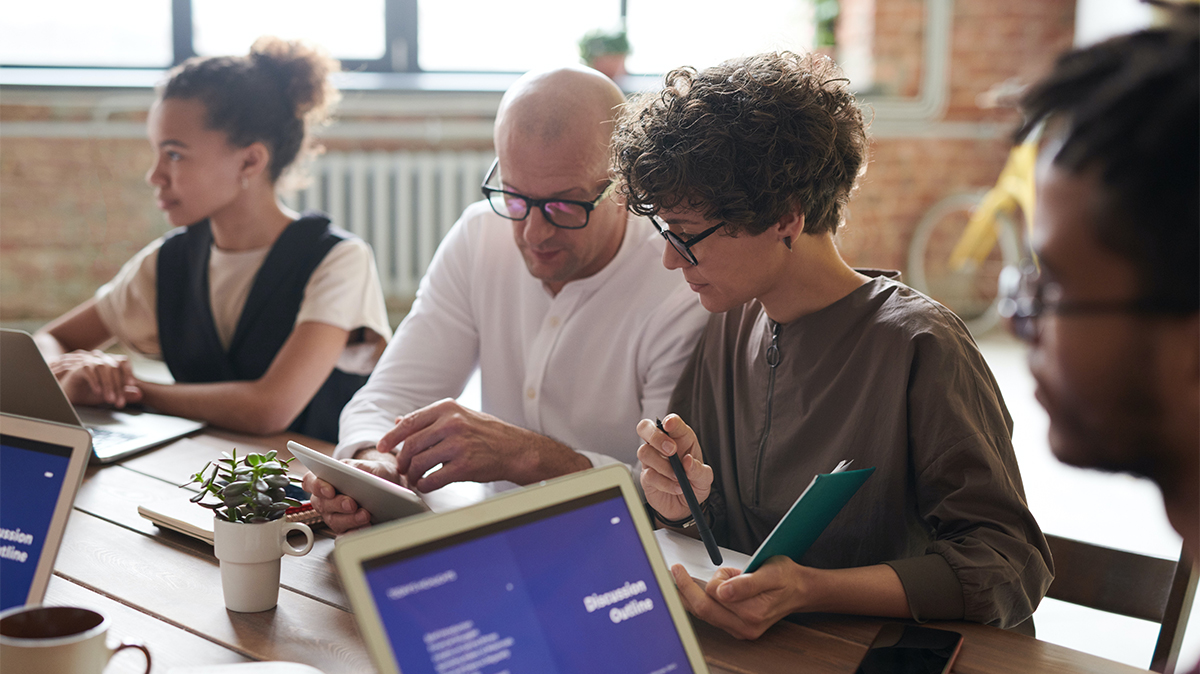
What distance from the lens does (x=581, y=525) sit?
75 centimetres

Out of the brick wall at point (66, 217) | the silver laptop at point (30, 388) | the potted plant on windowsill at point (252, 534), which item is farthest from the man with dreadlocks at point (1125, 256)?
the brick wall at point (66, 217)

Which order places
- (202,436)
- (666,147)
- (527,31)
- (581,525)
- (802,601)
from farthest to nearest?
(527,31)
(202,436)
(666,147)
(802,601)
(581,525)

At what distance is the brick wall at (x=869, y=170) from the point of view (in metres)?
4.38

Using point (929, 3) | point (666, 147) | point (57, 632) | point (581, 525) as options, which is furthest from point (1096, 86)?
point (929, 3)

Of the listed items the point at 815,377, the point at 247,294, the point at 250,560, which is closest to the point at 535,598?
the point at 250,560

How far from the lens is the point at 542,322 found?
1.75 meters

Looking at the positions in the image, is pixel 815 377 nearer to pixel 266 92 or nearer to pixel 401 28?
pixel 266 92

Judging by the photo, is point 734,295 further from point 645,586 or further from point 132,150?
point 132,150

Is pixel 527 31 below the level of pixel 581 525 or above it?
above

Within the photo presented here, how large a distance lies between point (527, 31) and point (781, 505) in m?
4.19

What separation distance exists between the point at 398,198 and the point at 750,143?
3.78m

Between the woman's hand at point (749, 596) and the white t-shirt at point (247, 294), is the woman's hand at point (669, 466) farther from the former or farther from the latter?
the white t-shirt at point (247, 294)

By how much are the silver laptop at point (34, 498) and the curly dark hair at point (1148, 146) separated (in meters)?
0.84

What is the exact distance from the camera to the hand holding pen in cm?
113
